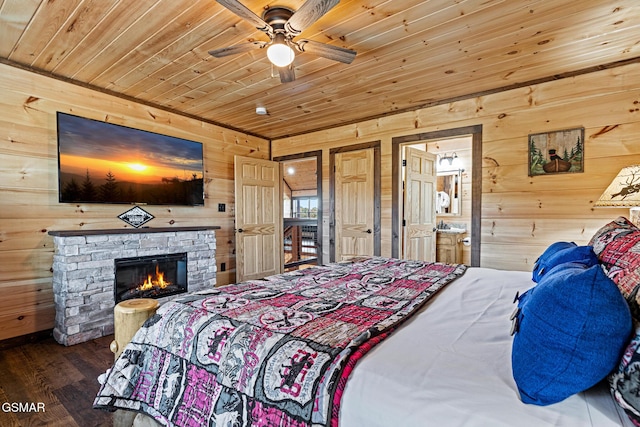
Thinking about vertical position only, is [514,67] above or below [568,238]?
above

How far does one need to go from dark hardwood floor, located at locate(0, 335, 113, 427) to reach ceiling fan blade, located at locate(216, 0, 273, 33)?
2.34 metres

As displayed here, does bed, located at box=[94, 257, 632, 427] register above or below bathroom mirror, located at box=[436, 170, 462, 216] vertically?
below

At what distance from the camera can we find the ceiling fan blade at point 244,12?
5.39ft

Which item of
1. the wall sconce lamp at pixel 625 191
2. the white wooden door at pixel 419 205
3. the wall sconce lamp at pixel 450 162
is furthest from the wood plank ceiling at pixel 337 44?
the wall sconce lamp at pixel 450 162

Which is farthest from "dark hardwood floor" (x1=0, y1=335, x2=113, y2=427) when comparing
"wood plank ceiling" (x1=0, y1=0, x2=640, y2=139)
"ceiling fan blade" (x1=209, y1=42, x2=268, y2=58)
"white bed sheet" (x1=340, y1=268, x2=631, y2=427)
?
"wood plank ceiling" (x1=0, y1=0, x2=640, y2=139)

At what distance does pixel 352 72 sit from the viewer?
2891mm

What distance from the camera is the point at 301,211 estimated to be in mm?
10945

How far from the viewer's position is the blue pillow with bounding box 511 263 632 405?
0.71 metres

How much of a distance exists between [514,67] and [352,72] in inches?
56.9

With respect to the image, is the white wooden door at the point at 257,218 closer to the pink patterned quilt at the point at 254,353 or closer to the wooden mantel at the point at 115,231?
the wooden mantel at the point at 115,231

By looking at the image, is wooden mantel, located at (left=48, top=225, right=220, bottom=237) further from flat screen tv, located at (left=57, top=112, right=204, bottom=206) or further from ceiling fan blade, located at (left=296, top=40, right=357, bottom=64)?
ceiling fan blade, located at (left=296, top=40, right=357, bottom=64)

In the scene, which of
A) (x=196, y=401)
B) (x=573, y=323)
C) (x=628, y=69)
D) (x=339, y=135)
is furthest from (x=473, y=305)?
(x=339, y=135)

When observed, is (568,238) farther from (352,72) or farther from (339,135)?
(339,135)

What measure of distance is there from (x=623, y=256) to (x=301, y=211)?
990cm
